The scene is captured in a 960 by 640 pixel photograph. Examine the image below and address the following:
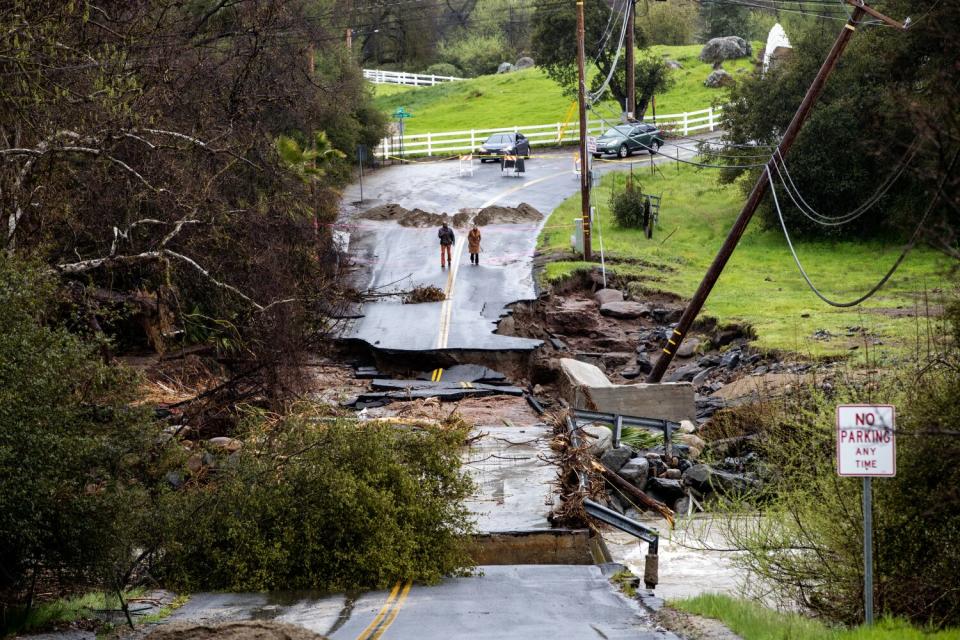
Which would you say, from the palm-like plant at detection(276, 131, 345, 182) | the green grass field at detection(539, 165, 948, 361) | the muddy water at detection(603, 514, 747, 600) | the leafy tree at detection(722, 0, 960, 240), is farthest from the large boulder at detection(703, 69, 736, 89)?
the muddy water at detection(603, 514, 747, 600)

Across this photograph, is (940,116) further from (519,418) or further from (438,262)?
(438,262)

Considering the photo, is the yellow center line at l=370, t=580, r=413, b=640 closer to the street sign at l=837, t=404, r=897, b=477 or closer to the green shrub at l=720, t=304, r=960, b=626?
the green shrub at l=720, t=304, r=960, b=626

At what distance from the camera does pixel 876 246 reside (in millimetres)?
41125

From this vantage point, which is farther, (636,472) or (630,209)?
(630,209)

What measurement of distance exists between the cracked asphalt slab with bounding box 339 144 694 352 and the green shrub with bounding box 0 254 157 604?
52.8 ft

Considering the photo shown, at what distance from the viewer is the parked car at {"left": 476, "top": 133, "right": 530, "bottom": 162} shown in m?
58.7

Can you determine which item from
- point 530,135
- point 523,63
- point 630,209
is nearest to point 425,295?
point 630,209

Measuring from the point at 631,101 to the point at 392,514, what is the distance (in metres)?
34.2

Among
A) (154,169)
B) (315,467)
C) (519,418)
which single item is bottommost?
(519,418)

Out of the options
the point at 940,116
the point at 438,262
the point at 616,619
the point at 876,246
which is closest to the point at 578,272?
the point at 438,262

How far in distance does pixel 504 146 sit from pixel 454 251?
19363 mm

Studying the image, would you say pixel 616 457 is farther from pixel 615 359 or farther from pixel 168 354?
pixel 615 359

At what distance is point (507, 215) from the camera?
46094 mm

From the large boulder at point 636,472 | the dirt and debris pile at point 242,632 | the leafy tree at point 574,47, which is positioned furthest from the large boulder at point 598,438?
the leafy tree at point 574,47
